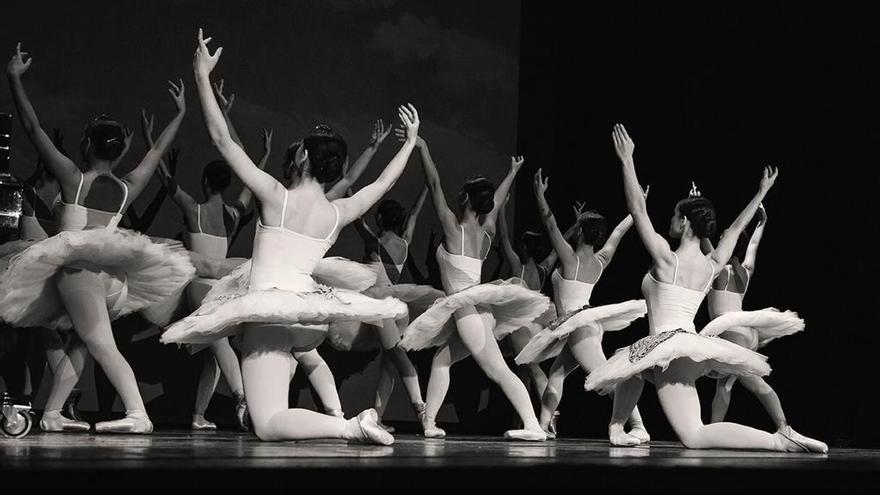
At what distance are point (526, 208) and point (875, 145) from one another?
9.20ft

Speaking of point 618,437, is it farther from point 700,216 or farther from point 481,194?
point 481,194

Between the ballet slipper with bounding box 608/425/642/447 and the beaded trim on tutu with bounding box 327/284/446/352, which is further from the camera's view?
the beaded trim on tutu with bounding box 327/284/446/352

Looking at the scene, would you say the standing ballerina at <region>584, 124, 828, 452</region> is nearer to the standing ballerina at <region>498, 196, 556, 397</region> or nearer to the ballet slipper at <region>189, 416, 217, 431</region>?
the standing ballerina at <region>498, 196, 556, 397</region>

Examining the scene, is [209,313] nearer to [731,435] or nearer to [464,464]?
[464,464]

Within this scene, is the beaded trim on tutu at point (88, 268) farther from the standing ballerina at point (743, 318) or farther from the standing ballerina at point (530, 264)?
the standing ballerina at point (530, 264)

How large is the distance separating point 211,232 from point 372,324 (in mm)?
1172

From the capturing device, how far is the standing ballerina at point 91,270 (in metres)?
5.44

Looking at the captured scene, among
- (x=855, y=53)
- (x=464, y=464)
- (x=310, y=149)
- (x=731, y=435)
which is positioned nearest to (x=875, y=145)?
(x=855, y=53)

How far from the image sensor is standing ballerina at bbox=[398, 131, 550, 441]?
6793 millimetres

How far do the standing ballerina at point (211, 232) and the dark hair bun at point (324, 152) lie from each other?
91.7 inches

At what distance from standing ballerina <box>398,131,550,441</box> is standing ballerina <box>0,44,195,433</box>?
5.36ft

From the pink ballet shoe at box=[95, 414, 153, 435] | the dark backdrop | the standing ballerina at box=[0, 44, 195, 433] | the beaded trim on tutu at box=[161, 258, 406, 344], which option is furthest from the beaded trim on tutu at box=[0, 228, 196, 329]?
the dark backdrop

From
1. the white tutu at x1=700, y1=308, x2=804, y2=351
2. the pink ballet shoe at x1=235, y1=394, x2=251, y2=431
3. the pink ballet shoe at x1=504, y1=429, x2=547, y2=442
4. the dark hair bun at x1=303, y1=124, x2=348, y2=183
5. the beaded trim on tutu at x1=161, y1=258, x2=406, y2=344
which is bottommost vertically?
the pink ballet shoe at x1=504, y1=429, x2=547, y2=442

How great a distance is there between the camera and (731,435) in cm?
539
